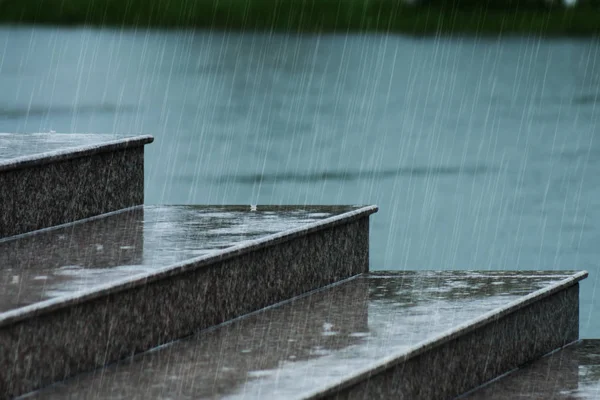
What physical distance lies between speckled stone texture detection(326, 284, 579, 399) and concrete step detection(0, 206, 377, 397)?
19.4 inches

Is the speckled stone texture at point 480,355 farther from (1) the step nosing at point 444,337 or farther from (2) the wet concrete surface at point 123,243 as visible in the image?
(2) the wet concrete surface at point 123,243

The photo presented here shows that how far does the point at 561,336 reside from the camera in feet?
10.6

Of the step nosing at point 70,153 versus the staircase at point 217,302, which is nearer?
the staircase at point 217,302

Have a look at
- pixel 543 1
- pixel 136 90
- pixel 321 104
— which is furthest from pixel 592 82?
pixel 543 1

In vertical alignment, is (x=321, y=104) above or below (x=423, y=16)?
below

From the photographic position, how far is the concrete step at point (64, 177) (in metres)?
2.95

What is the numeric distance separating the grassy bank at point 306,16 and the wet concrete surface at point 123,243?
99.2 feet

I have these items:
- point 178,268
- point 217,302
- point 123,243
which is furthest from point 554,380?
point 123,243

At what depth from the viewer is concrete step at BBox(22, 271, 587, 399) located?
228 cm

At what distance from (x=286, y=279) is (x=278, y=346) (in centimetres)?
45

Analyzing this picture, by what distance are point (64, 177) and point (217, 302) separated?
25.8 inches

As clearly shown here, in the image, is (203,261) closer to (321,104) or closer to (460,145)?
(460,145)

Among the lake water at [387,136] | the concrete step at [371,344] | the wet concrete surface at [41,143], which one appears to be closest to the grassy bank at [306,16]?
the lake water at [387,136]

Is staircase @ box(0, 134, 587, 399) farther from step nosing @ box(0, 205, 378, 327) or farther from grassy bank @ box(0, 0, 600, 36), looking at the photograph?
grassy bank @ box(0, 0, 600, 36)
